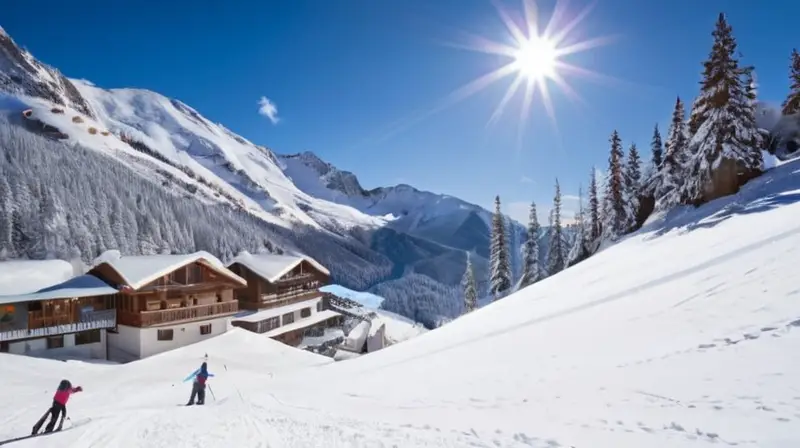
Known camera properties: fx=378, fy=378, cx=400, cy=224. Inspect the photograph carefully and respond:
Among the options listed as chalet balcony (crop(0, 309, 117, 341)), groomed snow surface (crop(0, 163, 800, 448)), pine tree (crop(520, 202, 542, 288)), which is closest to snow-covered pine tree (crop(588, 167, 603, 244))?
pine tree (crop(520, 202, 542, 288))

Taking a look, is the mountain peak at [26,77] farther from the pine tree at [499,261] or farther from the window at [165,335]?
the pine tree at [499,261]

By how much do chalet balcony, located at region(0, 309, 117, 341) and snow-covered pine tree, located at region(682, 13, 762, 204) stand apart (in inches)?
1788

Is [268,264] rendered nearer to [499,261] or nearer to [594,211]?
A: [499,261]

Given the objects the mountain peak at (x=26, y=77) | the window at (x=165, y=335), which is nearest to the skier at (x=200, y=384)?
the window at (x=165, y=335)

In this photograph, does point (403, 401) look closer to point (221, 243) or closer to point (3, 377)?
point (3, 377)

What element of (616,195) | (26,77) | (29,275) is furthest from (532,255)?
(26,77)

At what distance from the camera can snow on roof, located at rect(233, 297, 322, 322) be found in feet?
120

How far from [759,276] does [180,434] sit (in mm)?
17911

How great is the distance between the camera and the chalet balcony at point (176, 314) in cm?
2706

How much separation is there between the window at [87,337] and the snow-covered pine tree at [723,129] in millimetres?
46307

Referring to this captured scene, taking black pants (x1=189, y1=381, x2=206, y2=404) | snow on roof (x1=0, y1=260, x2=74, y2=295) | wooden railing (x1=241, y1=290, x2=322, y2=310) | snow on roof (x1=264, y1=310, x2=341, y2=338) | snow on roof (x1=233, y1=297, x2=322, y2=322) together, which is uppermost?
snow on roof (x1=0, y1=260, x2=74, y2=295)

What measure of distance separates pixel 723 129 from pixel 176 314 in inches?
1685

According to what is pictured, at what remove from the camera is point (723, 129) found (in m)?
27.2

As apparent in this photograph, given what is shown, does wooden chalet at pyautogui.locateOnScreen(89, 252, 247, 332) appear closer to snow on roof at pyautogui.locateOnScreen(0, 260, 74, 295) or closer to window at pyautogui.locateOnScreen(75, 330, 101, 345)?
window at pyautogui.locateOnScreen(75, 330, 101, 345)
